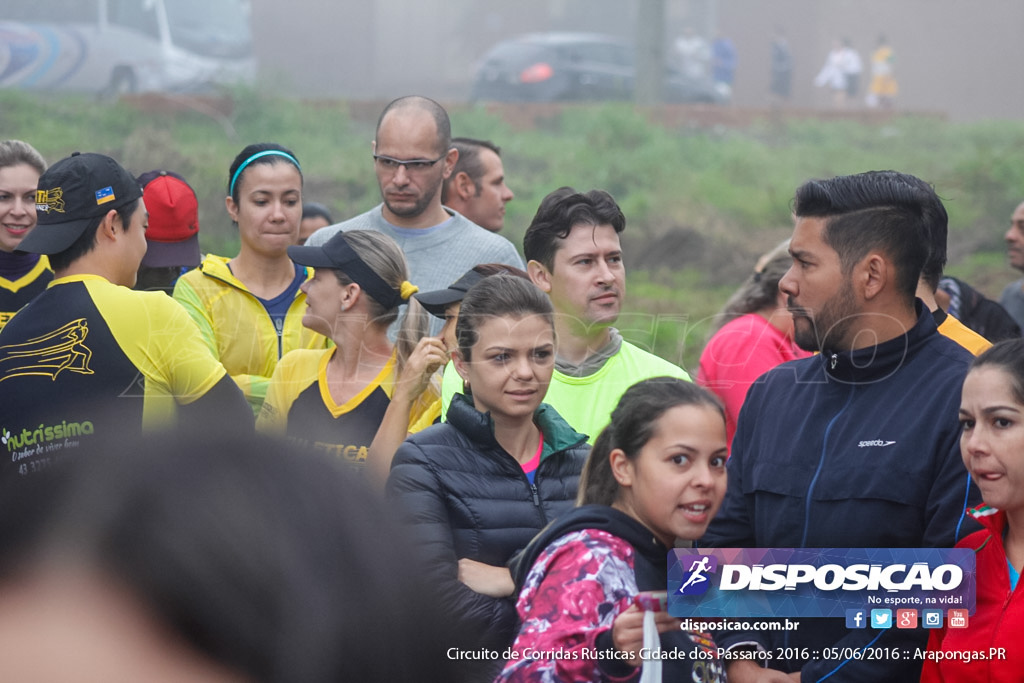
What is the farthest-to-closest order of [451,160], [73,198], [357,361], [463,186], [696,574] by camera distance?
[463,186] < [451,160] < [357,361] < [73,198] < [696,574]

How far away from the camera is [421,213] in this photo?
5043mm

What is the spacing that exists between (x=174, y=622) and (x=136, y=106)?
1637 cm

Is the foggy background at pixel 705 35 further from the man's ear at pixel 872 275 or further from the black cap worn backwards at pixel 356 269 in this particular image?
the man's ear at pixel 872 275

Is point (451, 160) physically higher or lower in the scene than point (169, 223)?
higher

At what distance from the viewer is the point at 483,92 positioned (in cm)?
2044

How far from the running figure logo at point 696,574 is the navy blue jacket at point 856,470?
0.27 metres

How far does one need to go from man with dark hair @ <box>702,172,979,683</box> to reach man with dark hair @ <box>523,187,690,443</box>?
0.54 metres

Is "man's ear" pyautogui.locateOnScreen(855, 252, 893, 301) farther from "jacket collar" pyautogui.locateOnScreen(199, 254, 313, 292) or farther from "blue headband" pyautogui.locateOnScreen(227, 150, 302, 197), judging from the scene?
"blue headband" pyautogui.locateOnScreen(227, 150, 302, 197)

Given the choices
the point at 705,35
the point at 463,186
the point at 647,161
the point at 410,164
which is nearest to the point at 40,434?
the point at 410,164

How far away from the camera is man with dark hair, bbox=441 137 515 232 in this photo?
5.79 metres

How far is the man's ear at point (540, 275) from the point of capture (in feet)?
13.4

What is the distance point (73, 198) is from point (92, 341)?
550 millimetres

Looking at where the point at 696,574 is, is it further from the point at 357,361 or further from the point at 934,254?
the point at 357,361

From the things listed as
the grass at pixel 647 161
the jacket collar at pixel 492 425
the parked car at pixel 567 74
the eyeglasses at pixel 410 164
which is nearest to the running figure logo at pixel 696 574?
the jacket collar at pixel 492 425
